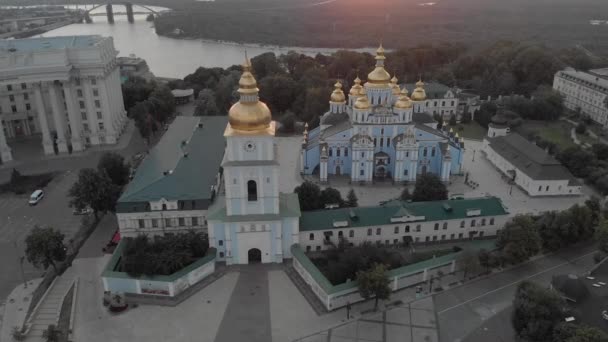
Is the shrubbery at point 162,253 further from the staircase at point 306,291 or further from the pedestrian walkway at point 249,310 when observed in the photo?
the staircase at point 306,291

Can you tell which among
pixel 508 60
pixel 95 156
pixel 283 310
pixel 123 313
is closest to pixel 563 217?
pixel 283 310

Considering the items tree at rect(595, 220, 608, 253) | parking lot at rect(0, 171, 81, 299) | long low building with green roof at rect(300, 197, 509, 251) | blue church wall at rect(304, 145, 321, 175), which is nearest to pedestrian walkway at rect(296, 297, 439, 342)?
long low building with green roof at rect(300, 197, 509, 251)

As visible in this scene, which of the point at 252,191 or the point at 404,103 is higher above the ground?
the point at 404,103

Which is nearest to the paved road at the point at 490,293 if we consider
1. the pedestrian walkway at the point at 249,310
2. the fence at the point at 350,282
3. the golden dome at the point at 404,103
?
the fence at the point at 350,282

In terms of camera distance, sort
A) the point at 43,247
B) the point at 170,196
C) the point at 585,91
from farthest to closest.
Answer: the point at 585,91 < the point at 170,196 < the point at 43,247

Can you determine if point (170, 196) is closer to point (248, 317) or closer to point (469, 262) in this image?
point (248, 317)

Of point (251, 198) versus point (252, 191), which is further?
point (252, 191)

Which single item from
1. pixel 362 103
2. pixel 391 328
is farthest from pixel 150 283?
pixel 362 103

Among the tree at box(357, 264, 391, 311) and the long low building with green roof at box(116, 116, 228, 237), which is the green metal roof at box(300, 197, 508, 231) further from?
the long low building with green roof at box(116, 116, 228, 237)
